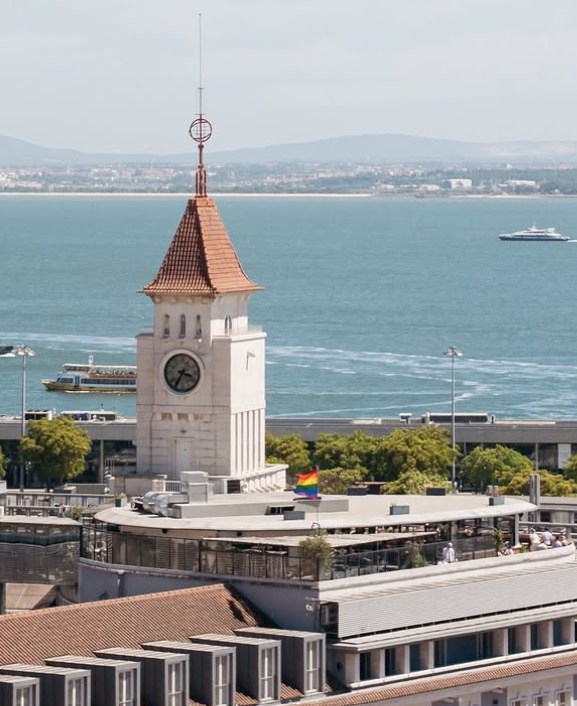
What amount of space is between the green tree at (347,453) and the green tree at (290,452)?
0.42 m

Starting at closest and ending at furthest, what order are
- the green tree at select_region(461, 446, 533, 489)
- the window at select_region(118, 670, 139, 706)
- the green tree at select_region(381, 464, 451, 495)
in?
the window at select_region(118, 670, 139, 706)
the green tree at select_region(381, 464, 451, 495)
the green tree at select_region(461, 446, 533, 489)

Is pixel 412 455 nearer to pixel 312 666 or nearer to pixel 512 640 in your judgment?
pixel 512 640

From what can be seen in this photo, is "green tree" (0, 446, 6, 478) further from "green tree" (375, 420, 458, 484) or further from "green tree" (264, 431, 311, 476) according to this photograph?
"green tree" (375, 420, 458, 484)

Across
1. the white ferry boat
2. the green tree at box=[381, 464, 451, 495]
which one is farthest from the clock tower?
A: the white ferry boat

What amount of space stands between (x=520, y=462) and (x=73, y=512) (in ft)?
134

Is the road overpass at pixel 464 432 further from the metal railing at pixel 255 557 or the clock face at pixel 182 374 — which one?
the metal railing at pixel 255 557

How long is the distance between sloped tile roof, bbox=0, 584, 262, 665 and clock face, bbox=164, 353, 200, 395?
54.5ft

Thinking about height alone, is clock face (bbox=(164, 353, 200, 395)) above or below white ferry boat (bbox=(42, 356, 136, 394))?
below

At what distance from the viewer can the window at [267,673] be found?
3881 centimetres

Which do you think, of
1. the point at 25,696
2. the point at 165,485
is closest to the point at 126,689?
the point at 25,696

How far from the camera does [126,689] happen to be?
36125 millimetres

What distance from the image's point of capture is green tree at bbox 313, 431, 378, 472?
90.5 metres

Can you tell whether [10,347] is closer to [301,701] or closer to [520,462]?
[520,462]

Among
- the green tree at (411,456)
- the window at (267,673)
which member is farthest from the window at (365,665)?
the green tree at (411,456)
